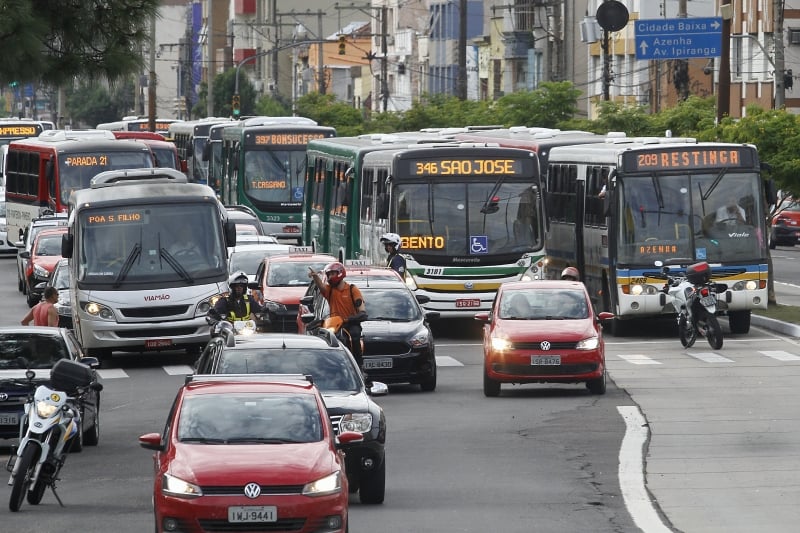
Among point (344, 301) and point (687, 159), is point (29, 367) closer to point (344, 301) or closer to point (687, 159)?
point (344, 301)

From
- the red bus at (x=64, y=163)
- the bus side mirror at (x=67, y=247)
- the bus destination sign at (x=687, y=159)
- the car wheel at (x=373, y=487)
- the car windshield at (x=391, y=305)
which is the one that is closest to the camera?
the car wheel at (x=373, y=487)

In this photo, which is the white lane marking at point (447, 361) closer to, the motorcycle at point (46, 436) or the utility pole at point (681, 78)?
the motorcycle at point (46, 436)

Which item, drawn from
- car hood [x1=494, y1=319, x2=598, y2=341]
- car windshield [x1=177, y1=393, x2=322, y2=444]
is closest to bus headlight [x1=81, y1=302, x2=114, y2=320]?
car hood [x1=494, y1=319, x2=598, y2=341]

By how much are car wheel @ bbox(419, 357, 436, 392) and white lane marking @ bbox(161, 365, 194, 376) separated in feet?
16.0

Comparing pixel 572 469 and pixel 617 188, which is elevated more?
pixel 617 188

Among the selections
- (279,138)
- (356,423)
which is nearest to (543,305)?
(356,423)

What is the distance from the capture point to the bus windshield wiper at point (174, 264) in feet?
95.3

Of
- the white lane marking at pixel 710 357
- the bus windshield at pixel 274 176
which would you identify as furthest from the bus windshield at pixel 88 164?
the white lane marking at pixel 710 357

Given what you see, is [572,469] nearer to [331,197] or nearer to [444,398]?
[444,398]

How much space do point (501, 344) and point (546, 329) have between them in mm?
641

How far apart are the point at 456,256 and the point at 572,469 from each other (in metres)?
14.3

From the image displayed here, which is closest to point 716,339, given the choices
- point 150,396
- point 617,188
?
point 617,188

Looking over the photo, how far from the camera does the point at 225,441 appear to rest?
13148 millimetres

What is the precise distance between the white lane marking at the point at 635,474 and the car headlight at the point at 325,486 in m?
2.94
